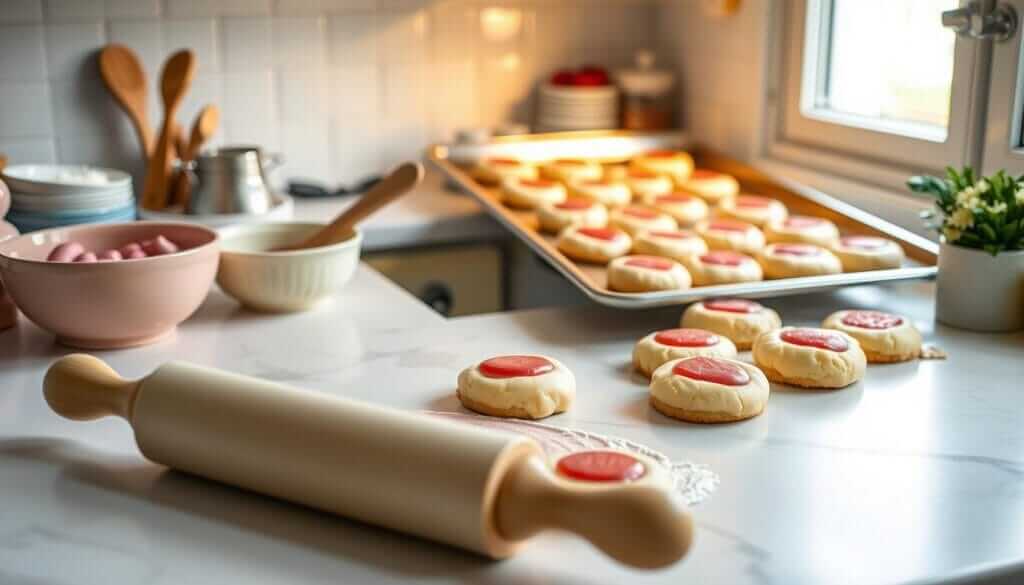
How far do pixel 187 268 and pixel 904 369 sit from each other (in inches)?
30.0

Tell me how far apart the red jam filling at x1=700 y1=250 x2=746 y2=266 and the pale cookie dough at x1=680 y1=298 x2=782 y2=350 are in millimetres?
113

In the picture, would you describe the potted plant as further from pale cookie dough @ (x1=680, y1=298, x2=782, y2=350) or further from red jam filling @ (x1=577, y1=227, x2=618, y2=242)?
red jam filling @ (x1=577, y1=227, x2=618, y2=242)

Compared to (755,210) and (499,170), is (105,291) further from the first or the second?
(755,210)

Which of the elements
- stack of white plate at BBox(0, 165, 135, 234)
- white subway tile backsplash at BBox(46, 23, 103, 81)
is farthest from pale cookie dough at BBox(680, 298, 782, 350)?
white subway tile backsplash at BBox(46, 23, 103, 81)

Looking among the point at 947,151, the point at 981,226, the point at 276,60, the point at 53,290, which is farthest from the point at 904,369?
the point at 276,60

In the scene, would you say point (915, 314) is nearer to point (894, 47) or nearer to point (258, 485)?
point (894, 47)

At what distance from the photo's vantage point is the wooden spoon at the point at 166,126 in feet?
5.73

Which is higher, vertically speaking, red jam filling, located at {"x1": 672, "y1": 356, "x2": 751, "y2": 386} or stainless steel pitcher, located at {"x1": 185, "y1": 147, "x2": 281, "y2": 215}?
stainless steel pitcher, located at {"x1": 185, "y1": 147, "x2": 281, "y2": 215}

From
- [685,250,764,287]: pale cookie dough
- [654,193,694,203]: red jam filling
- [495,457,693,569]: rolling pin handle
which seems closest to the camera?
[495,457,693,569]: rolling pin handle

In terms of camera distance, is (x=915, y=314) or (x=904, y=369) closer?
(x=904, y=369)

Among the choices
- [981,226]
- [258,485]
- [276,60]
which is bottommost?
[258,485]

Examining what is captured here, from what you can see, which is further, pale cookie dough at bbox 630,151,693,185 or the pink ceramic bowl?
pale cookie dough at bbox 630,151,693,185

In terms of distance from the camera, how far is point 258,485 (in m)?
0.88

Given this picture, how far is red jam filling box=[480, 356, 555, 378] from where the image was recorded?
41.4 inches
